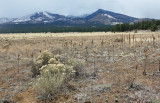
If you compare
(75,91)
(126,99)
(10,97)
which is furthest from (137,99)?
(10,97)

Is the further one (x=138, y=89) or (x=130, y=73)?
(x=130, y=73)

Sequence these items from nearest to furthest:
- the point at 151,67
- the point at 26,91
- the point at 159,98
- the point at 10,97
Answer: the point at 159,98
the point at 10,97
the point at 26,91
the point at 151,67

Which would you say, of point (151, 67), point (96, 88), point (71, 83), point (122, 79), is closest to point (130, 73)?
point (122, 79)

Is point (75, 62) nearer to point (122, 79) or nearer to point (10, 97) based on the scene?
point (122, 79)

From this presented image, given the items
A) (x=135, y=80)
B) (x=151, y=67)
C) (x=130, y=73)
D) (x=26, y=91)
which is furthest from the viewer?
(x=151, y=67)

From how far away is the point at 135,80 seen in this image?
810 centimetres

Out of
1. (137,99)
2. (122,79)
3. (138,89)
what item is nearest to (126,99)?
(137,99)

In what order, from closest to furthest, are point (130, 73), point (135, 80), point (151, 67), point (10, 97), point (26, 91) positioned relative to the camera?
1. point (10, 97)
2. point (26, 91)
3. point (135, 80)
4. point (130, 73)
5. point (151, 67)

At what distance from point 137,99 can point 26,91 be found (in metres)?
4.35

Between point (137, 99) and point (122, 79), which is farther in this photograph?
point (122, 79)

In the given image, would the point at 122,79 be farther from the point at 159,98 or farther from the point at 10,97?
the point at 10,97

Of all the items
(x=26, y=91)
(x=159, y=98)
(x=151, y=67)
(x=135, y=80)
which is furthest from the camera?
(x=151, y=67)

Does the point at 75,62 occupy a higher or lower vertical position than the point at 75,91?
higher

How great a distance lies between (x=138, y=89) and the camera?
281 inches
